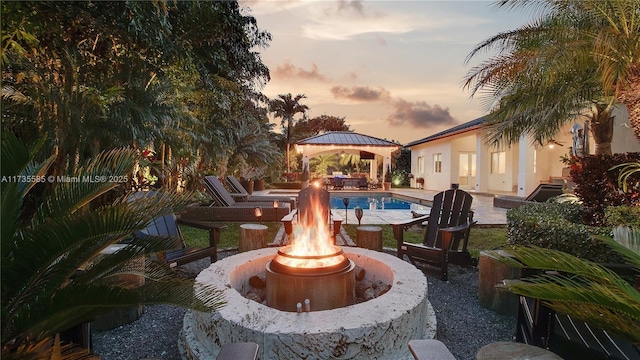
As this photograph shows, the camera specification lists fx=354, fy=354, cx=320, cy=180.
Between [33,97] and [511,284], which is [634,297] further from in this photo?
[33,97]

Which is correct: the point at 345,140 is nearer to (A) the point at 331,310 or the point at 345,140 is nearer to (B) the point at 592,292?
(A) the point at 331,310

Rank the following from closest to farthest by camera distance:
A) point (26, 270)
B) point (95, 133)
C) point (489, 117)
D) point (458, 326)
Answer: point (26, 270)
point (458, 326)
point (95, 133)
point (489, 117)

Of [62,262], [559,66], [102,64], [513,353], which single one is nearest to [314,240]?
[513,353]

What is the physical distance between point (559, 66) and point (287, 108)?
27.7m

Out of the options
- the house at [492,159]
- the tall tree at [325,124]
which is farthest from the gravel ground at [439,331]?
the tall tree at [325,124]

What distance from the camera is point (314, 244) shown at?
3662mm

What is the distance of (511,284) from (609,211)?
3767mm

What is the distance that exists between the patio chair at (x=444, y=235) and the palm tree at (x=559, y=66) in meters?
2.43

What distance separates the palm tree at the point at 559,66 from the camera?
191 inches

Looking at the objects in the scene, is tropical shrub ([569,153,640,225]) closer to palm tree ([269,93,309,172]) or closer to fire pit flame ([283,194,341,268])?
fire pit flame ([283,194,341,268])

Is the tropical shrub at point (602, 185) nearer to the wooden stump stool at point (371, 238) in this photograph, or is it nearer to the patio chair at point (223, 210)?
the wooden stump stool at point (371, 238)

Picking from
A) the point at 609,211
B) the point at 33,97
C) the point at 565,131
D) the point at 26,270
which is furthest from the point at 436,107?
the point at 26,270

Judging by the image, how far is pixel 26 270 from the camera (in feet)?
5.14

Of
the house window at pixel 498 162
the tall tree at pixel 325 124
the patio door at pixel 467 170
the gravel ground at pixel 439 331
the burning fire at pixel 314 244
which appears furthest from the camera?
the tall tree at pixel 325 124
